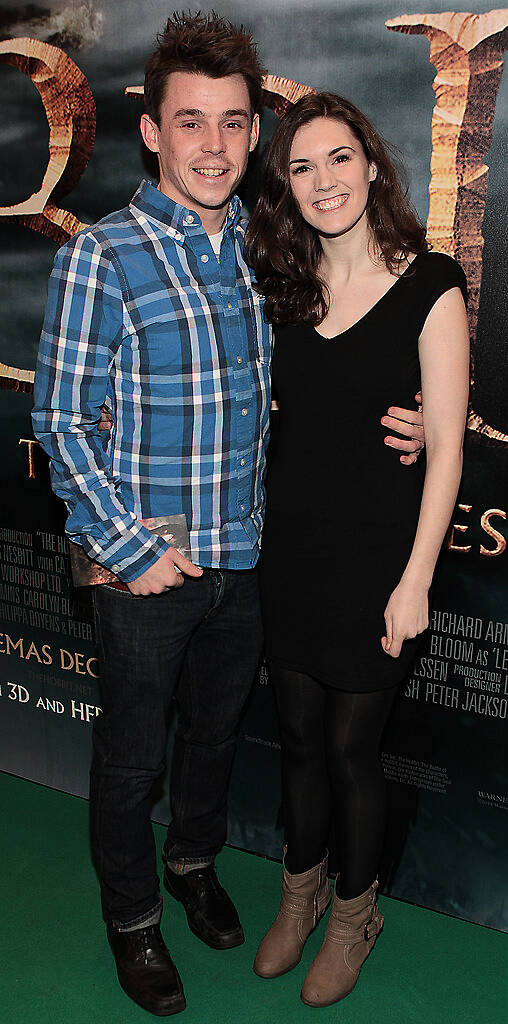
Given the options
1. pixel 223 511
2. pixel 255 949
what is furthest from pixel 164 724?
pixel 255 949

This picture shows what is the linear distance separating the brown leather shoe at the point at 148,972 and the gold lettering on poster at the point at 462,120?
4.45 ft

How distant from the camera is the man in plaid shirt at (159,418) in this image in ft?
5.79

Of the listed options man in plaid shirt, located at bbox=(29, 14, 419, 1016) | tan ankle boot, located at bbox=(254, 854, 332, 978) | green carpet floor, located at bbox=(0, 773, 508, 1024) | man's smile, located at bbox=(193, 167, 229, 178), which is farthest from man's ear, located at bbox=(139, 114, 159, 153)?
green carpet floor, located at bbox=(0, 773, 508, 1024)

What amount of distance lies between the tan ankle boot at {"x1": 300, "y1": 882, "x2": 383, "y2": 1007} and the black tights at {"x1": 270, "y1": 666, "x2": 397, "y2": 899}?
0.05m

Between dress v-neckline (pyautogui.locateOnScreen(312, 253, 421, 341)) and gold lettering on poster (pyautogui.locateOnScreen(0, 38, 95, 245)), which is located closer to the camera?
dress v-neckline (pyautogui.locateOnScreen(312, 253, 421, 341))

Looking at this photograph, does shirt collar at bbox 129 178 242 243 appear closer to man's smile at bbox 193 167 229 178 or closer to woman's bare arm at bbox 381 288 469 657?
man's smile at bbox 193 167 229 178

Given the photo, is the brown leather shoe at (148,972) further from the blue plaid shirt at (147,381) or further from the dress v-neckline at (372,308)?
the dress v-neckline at (372,308)

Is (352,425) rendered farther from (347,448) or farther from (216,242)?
(216,242)

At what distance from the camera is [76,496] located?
5.92 feet

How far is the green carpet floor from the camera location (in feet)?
6.70

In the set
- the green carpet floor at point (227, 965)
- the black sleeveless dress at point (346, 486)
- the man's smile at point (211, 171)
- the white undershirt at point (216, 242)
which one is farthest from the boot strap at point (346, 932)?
the man's smile at point (211, 171)

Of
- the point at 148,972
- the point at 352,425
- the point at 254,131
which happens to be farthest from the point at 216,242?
the point at 148,972

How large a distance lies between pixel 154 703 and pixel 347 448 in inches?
26.3

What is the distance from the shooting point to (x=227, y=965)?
2182 mm
